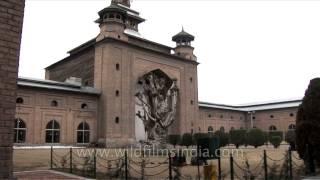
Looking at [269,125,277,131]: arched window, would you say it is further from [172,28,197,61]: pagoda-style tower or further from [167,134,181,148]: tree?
[167,134,181,148]: tree

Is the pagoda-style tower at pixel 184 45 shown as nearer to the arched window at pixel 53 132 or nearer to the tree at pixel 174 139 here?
the tree at pixel 174 139

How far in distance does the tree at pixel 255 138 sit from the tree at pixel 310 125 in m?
23.0

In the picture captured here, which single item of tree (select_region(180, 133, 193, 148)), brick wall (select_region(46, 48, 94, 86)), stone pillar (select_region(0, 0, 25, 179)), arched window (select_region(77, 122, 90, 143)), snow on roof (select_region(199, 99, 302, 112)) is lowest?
tree (select_region(180, 133, 193, 148))

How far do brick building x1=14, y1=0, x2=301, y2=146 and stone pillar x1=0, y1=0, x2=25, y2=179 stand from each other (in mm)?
27014

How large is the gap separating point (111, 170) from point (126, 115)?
21.4 meters

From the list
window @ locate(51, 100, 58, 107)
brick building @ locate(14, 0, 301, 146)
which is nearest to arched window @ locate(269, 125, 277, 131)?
brick building @ locate(14, 0, 301, 146)

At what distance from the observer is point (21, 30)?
536cm

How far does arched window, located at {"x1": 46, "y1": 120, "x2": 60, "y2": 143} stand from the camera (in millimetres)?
32250

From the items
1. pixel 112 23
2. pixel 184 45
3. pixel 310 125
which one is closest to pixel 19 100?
pixel 112 23

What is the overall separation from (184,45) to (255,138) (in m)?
16.0

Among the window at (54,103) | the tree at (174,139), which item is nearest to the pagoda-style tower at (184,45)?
the tree at (174,139)

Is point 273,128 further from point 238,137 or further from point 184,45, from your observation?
point 238,137

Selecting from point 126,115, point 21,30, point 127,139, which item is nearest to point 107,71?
point 126,115

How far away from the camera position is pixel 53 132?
107ft
